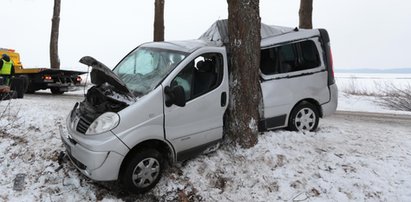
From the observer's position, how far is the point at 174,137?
179 inches

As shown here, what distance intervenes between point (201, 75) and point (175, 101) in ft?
2.95

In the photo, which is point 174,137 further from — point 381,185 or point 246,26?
point 381,185

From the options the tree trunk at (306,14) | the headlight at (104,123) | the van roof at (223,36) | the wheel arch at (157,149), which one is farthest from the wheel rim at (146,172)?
the tree trunk at (306,14)

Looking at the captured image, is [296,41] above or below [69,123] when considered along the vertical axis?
above

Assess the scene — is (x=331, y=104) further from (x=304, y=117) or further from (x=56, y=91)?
(x=56, y=91)

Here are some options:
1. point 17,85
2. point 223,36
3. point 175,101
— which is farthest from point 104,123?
point 17,85

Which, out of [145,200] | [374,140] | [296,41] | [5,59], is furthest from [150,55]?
[5,59]

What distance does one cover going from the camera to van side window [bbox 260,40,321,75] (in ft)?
19.7

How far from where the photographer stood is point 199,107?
477cm

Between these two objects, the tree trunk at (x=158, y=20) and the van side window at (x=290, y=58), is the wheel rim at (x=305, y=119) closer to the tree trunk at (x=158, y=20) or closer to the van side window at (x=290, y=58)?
the van side window at (x=290, y=58)

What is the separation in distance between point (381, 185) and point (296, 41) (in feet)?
9.53

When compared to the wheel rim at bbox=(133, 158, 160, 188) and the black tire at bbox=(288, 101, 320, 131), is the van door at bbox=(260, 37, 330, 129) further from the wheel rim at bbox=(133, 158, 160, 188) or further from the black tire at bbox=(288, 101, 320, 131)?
the wheel rim at bbox=(133, 158, 160, 188)

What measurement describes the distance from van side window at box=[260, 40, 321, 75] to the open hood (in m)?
2.68

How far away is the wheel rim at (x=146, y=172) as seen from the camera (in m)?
4.26
